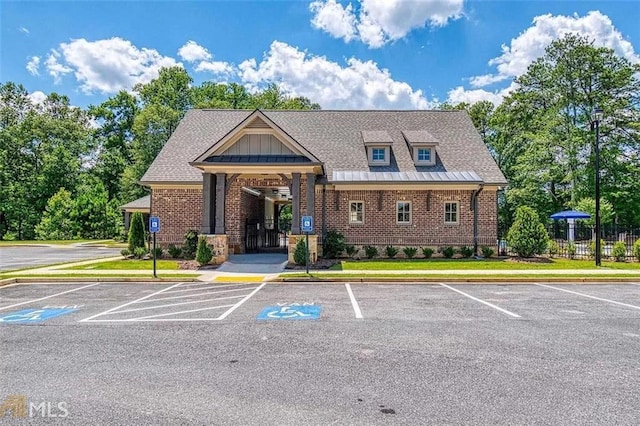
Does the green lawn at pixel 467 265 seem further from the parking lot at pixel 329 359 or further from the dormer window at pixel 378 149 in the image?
the parking lot at pixel 329 359

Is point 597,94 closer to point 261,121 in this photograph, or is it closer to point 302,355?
point 261,121

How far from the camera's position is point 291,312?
8.68 meters

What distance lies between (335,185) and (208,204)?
20.0 feet

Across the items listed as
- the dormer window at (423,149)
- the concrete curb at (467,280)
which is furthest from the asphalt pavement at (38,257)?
the dormer window at (423,149)

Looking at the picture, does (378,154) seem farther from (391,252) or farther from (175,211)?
(175,211)

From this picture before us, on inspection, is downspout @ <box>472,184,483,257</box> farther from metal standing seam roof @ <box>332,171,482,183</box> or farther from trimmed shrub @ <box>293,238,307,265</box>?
trimmed shrub @ <box>293,238,307,265</box>

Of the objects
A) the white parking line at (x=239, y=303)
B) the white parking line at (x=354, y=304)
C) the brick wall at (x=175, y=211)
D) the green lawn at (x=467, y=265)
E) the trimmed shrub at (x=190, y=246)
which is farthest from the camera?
the brick wall at (x=175, y=211)

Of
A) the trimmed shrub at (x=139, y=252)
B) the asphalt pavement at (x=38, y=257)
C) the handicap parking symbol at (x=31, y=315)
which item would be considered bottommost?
the handicap parking symbol at (x=31, y=315)

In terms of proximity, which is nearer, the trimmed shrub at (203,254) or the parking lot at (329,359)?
the parking lot at (329,359)

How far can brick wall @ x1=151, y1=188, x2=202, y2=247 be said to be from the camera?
2052cm

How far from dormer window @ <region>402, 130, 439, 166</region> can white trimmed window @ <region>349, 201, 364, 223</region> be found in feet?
12.8

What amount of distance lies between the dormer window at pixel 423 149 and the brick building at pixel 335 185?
5 cm

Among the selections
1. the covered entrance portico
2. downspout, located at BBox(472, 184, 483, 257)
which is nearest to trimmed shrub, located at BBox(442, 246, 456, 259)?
downspout, located at BBox(472, 184, 483, 257)

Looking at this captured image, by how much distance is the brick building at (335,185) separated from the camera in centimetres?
1758
